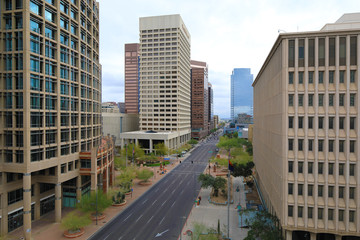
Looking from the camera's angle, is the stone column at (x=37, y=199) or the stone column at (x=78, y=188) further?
the stone column at (x=78, y=188)

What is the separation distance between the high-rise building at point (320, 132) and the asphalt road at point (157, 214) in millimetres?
17106

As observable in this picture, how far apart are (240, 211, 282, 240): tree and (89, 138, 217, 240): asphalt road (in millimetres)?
10628

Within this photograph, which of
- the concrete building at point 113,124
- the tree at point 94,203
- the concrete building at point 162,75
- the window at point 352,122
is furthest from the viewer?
the concrete building at point 113,124

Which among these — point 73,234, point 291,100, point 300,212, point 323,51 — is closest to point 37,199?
point 73,234

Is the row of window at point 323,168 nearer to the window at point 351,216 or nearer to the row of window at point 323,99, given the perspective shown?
the window at point 351,216

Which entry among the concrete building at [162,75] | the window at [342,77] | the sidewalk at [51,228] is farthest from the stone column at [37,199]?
the concrete building at [162,75]

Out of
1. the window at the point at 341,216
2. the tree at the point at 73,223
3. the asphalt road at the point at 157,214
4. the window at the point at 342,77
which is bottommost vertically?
the asphalt road at the point at 157,214

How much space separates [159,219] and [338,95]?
31487mm

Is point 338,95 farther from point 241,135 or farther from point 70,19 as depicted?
point 241,135

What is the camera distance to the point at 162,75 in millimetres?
120750

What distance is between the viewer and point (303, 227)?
90.1 ft

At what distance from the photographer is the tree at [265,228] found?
1075 inches

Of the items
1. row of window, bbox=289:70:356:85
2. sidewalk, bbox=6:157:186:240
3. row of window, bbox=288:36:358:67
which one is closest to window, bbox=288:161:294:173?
row of window, bbox=289:70:356:85

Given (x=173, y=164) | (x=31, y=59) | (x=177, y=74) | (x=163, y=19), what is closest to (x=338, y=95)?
(x=31, y=59)
